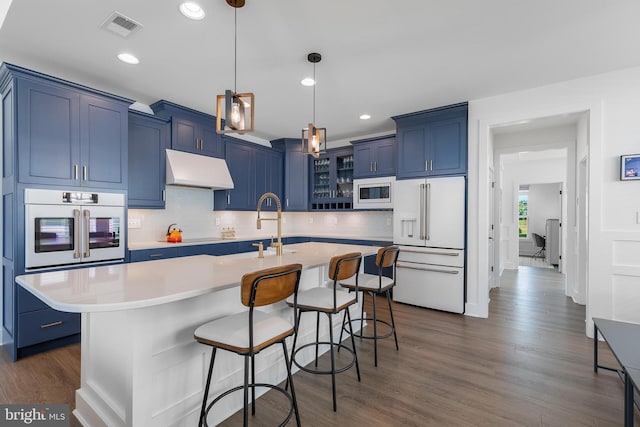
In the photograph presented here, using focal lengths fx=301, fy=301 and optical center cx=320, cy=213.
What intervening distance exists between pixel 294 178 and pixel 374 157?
1632 mm

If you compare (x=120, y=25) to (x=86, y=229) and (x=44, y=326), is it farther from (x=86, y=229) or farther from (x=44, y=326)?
(x=44, y=326)

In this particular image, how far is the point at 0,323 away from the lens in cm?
293

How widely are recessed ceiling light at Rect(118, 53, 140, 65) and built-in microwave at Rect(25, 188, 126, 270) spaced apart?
1337 millimetres

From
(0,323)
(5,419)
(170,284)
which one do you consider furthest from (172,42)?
(0,323)

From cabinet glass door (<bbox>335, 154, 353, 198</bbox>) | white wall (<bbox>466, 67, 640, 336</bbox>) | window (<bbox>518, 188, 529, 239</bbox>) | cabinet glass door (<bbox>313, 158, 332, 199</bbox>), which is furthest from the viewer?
window (<bbox>518, 188, 529, 239</bbox>)

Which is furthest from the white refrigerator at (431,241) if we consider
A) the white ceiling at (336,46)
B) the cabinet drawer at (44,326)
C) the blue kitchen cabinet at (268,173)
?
the cabinet drawer at (44,326)

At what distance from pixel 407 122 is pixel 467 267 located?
85.2 inches

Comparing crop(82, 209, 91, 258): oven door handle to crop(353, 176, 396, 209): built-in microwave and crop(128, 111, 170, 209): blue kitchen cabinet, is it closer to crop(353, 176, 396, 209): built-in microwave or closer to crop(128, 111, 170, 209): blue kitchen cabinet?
crop(128, 111, 170, 209): blue kitchen cabinet

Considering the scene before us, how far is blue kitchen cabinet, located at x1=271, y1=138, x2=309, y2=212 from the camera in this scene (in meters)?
5.79

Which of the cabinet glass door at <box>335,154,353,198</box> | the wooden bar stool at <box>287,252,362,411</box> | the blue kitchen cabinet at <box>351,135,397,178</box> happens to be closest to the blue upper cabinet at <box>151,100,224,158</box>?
the cabinet glass door at <box>335,154,353,198</box>

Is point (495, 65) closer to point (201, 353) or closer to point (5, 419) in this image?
point (201, 353)

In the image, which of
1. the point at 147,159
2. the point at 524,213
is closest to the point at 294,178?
the point at 147,159

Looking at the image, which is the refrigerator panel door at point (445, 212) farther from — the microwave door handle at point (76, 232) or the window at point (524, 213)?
the window at point (524, 213)

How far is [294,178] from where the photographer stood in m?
5.82
